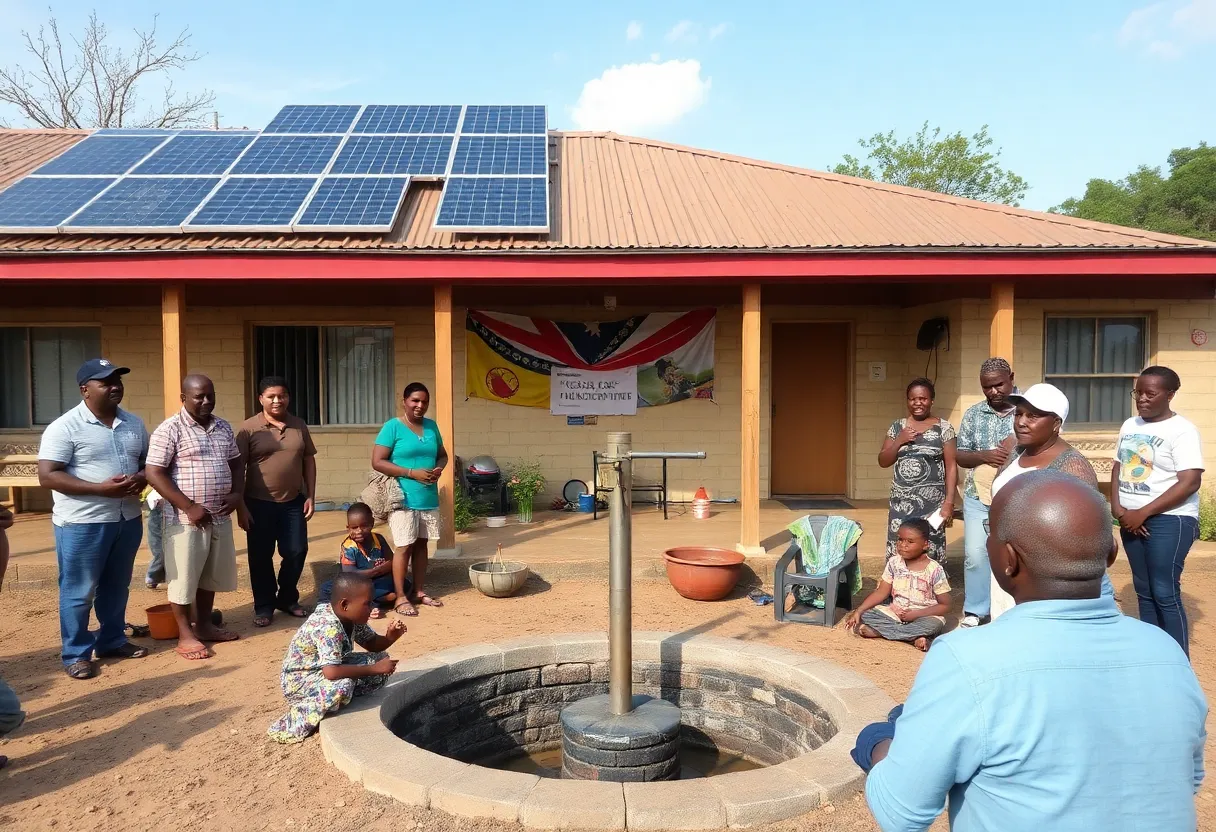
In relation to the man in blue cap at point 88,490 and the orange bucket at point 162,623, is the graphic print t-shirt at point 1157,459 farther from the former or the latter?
the orange bucket at point 162,623

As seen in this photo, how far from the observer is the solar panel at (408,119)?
10555mm

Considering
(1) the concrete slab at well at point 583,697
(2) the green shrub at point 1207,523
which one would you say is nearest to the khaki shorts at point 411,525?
(1) the concrete slab at well at point 583,697

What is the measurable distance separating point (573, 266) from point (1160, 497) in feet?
14.6

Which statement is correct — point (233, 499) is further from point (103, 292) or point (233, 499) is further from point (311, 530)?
point (103, 292)

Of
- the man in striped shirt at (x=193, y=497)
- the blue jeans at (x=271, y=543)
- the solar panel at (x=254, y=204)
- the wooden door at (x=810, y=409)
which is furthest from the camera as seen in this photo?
the wooden door at (x=810, y=409)

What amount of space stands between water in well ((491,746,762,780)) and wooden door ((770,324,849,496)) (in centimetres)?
568

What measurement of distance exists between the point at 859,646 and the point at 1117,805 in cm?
422

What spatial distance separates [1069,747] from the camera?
1445mm

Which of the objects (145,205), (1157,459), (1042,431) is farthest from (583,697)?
(145,205)

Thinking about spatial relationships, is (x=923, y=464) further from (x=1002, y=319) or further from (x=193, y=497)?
(x=193, y=497)

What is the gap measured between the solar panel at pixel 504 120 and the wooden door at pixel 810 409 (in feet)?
12.8

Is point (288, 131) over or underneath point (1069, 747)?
over

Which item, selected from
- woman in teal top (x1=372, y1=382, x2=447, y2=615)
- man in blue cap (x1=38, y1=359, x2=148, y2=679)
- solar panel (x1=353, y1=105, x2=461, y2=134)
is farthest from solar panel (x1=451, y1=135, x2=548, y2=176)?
man in blue cap (x1=38, y1=359, x2=148, y2=679)

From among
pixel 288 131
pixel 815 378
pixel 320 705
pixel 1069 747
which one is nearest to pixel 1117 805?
pixel 1069 747
